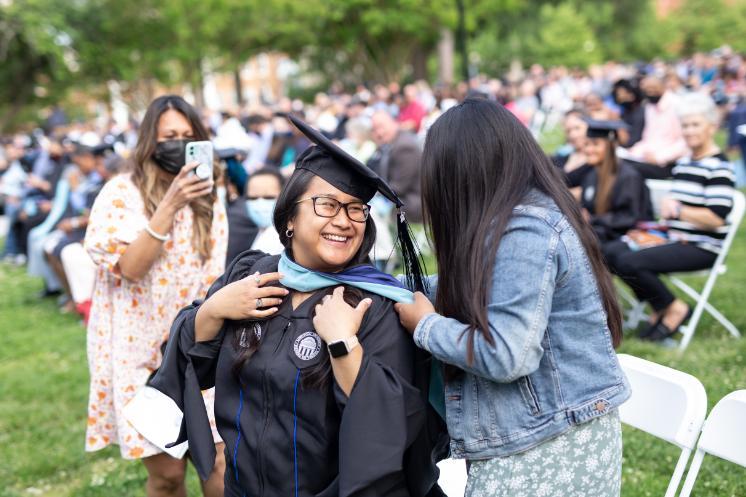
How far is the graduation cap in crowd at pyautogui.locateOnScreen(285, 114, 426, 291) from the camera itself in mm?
2113

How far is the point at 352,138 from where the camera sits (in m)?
10.7

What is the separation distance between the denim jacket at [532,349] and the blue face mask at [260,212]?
3139 mm

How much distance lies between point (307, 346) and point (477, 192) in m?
0.70

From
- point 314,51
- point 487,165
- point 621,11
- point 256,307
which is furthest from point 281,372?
point 621,11

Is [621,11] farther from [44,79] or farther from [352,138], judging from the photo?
[352,138]

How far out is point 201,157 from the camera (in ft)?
10.3

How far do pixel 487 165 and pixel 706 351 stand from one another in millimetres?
4358

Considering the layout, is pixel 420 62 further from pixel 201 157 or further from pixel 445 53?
pixel 201 157

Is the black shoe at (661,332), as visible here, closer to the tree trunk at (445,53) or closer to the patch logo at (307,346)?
the patch logo at (307,346)

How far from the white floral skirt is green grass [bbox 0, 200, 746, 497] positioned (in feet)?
2.31

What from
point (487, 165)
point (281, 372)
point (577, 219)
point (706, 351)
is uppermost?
point (487, 165)

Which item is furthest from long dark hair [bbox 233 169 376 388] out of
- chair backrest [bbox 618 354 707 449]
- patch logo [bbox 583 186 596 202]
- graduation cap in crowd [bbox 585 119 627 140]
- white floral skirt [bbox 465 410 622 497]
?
patch logo [bbox 583 186 596 202]

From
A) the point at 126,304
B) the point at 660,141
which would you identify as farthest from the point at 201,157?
the point at 660,141

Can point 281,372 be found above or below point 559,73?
below
